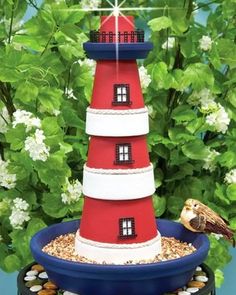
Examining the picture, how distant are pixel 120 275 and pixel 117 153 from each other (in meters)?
0.30

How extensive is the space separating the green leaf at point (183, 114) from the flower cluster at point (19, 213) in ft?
1.78

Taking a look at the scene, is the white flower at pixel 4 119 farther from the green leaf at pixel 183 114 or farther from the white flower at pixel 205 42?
the white flower at pixel 205 42

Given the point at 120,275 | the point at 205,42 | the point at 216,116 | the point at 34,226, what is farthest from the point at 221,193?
the point at 120,275

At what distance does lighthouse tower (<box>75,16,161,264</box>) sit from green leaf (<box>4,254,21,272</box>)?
1.76 ft

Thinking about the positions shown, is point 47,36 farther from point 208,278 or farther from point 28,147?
point 208,278

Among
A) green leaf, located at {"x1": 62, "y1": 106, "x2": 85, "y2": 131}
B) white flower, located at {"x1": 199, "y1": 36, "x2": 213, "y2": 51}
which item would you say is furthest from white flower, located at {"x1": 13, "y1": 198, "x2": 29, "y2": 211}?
white flower, located at {"x1": 199, "y1": 36, "x2": 213, "y2": 51}

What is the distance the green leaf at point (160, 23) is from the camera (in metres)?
2.53

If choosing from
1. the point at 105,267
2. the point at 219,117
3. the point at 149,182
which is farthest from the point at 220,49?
the point at 105,267

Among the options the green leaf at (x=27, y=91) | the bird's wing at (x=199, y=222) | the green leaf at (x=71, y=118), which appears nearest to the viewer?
the bird's wing at (x=199, y=222)

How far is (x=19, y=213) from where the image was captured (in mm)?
2609

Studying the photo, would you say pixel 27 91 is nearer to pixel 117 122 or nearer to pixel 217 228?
pixel 117 122

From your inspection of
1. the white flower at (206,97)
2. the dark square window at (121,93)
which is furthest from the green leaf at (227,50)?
the dark square window at (121,93)

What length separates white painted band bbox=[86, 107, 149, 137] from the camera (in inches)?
81.7

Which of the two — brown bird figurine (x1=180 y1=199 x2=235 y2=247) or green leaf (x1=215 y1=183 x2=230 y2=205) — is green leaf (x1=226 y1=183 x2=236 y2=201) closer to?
green leaf (x1=215 y1=183 x2=230 y2=205)
